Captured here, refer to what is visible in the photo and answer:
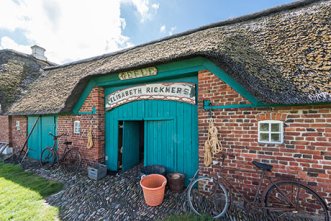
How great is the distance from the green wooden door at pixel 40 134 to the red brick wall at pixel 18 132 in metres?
0.46

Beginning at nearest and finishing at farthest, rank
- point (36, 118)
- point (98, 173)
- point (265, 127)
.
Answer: point (265, 127)
point (98, 173)
point (36, 118)

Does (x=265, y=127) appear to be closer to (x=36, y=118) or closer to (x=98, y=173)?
(x=98, y=173)

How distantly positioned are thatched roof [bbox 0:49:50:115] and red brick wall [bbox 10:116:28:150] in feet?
2.58

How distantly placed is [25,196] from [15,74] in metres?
9.34

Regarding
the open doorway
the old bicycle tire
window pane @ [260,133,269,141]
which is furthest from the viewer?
the old bicycle tire

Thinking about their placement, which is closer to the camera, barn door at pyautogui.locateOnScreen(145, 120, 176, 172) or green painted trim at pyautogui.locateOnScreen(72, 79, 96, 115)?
barn door at pyautogui.locateOnScreen(145, 120, 176, 172)

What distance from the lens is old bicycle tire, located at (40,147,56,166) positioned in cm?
736

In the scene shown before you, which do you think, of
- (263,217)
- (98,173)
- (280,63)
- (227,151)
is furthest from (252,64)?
(98,173)

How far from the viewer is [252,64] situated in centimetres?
367

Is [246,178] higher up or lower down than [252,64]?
lower down

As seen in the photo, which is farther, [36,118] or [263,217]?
[36,118]

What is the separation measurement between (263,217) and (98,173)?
4.45 metres

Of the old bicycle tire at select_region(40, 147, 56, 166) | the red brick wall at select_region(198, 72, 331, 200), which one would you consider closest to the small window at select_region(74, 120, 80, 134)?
the old bicycle tire at select_region(40, 147, 56, 166)

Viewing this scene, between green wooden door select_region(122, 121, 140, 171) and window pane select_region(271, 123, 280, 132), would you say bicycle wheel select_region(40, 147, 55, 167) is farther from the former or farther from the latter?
window pane select_region(271, 123, 280, 132)
